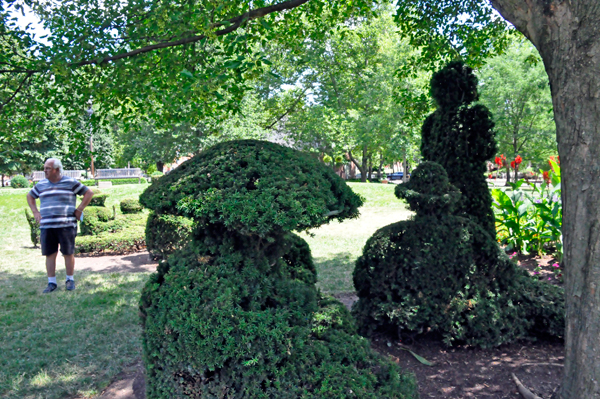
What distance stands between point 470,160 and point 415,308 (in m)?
1.84

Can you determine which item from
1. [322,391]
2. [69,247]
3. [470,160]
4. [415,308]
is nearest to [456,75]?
[470,160]

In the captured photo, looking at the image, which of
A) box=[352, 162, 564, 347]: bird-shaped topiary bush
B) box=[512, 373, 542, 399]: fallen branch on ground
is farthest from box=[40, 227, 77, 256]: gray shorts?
box=[512, 373, 542, 399]: fallen branch on ground

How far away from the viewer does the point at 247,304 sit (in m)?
2.40

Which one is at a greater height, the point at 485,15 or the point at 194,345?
the point at 485,15

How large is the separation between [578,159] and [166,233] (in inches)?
264

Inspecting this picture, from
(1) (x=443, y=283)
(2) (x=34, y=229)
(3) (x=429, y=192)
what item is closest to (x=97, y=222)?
(2) (x=34, y=229)

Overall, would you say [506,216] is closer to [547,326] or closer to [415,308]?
[547,326]

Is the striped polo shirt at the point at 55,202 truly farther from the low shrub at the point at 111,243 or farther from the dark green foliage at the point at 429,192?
the dark green foliage at the point at 429,192

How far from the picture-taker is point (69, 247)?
20.3 ft

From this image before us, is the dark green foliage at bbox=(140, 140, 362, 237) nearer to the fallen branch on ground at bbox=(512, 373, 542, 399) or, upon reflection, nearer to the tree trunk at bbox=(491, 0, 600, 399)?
the tree trunk at bbox=(491, 0, 600, 399)

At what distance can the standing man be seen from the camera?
20.1 ft

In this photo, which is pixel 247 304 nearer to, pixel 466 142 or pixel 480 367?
pixel 480 367

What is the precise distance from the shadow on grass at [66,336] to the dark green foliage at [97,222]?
3055 millimetres

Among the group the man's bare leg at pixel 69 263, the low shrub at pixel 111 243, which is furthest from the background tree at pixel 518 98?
the man's bare leg at pixel 69 263
